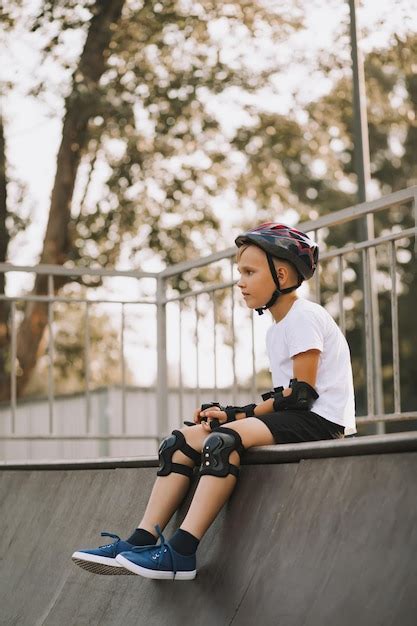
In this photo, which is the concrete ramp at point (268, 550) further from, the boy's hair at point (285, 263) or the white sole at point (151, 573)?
the boy's hair at point (285, 263)

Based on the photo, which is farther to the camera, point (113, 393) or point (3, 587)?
point (113, 393)

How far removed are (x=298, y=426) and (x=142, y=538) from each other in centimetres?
A: 65

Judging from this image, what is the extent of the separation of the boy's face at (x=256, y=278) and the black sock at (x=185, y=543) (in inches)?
36.6

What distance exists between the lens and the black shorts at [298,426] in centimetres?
398

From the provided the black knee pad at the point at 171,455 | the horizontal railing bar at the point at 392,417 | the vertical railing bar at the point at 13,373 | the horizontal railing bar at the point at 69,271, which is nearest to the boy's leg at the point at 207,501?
the black knee pad at the point at 171,455

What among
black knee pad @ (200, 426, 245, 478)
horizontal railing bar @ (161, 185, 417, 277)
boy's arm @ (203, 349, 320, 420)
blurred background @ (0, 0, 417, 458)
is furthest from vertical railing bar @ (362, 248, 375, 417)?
blurred background @ (0, 0, 417, 458)

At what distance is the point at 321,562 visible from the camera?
3.14 metres

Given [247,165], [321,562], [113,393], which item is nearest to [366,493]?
[321,562]

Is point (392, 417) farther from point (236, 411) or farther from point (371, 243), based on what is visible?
point (236, 411)

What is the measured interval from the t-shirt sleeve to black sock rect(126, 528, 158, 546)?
2.49 feet

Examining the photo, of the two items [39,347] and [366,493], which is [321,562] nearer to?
[366,493]

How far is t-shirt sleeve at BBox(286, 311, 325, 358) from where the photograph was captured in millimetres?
4020

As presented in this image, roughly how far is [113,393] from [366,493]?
1091cm

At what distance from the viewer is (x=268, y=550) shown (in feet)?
11.3
